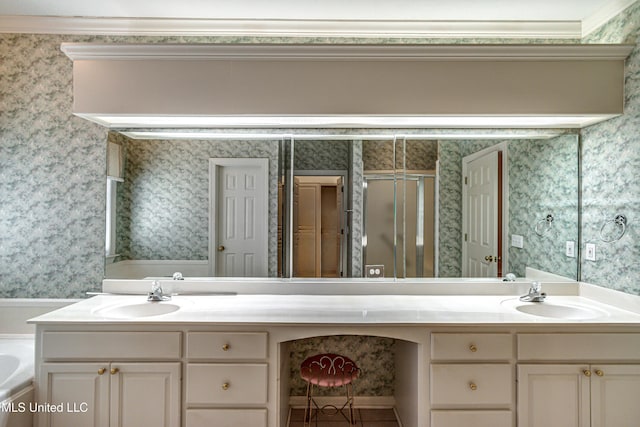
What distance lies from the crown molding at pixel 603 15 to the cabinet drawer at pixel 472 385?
203 cm

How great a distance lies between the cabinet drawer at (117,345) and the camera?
5.49 ft

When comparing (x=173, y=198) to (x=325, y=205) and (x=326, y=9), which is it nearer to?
(x=325, y=205)

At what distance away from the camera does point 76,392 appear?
5.48 feet

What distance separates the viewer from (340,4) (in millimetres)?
2072

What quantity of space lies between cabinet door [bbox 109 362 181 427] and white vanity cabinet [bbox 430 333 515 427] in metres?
1.22

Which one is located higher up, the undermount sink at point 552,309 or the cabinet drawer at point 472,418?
the undermount sink at point 552,309

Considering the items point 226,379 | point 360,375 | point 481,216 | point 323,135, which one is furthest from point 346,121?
point 360,375

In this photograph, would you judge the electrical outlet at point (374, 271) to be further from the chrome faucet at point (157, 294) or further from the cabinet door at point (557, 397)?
the chrome faucet at point (157, 294)

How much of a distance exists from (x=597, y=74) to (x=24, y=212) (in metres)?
3.47

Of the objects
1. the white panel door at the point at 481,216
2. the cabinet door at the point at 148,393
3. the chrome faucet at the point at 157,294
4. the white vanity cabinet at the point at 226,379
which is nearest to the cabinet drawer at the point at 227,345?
the white vanity cabinet at the point at 226,379

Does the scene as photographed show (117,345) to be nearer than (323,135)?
Yes

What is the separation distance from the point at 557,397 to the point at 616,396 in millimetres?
284

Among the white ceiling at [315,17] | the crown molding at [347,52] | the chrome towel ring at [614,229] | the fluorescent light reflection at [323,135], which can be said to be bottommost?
the chrome towel ring at [614,229]

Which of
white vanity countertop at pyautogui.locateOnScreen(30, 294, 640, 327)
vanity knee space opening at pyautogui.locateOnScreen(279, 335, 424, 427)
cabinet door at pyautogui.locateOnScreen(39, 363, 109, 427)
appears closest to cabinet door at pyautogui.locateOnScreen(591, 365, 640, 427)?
white vanity countertop at pyautogui.locateOnScreen(30, 294, 640, 327)
